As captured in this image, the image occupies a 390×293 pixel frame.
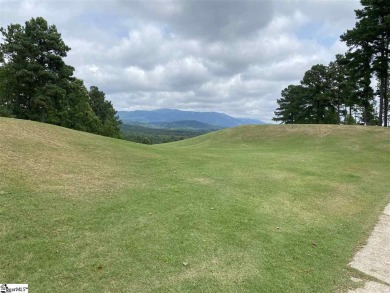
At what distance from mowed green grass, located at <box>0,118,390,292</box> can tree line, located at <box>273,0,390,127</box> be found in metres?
22.6

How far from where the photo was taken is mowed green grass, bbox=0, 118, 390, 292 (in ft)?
17.8

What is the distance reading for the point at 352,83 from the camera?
134ft

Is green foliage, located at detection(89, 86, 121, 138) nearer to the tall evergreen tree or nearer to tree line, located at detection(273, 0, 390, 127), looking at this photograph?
tree line, located at detection(273, 0, 390, 127)

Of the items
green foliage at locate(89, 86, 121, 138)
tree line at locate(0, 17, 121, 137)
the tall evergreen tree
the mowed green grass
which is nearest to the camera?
the mowed green grass

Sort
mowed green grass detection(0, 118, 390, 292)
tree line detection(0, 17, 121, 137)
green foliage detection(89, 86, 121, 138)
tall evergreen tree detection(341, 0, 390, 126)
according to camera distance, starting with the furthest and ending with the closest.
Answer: green foliage detection(89, 86, 121, 138) → tree line detection(0, 17, 121, 137) → tall evergreen tree detection(341, 0, 390, 126) → mowed green grass detection(0, 118, 390, 292)

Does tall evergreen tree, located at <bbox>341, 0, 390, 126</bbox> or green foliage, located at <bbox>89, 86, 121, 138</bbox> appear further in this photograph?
green foliage, located at <bbox>89, 86, 121, 138</bbox>

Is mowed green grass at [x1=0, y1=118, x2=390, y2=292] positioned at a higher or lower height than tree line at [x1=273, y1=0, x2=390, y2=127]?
lower

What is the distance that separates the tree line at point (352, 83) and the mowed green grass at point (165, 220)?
22590 mm

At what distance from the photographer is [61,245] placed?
594cm

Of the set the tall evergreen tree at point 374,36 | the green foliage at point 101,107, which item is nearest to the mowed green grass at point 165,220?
the tall evergreen tree at point 374,36

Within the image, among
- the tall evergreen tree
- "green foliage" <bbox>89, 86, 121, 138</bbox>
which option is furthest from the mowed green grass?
"green foliage" <bbox>89, 86, 121, 138</bbox>

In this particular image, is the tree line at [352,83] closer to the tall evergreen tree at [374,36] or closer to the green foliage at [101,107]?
the tall evergreen tree at [374,36]

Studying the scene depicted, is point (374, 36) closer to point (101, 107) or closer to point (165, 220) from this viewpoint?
point (165, 220)

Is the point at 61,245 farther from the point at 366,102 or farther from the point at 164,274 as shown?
the point at 366,102
